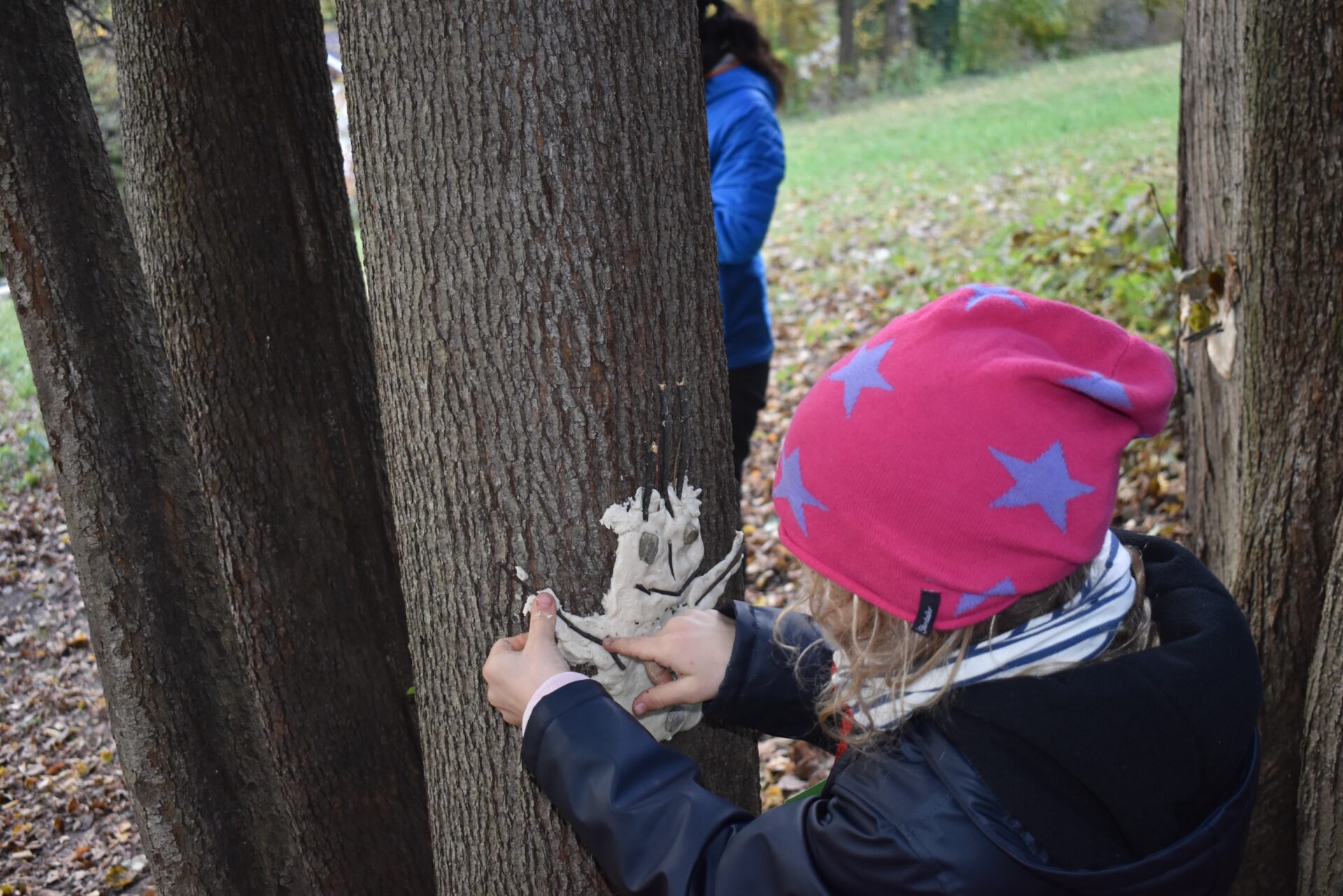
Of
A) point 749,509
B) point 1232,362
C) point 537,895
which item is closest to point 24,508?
point 749,509

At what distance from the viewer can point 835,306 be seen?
8.18m

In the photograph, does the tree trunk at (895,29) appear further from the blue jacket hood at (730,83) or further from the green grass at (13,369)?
the blue jacket hood at (730,83)

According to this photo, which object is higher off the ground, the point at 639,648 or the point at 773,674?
the point at 639,648

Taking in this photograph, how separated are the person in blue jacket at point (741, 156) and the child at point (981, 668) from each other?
7.29 ft

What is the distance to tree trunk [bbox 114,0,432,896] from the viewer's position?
8.18 feet

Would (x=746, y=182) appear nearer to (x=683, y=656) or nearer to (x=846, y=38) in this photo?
(x=683, y=656)

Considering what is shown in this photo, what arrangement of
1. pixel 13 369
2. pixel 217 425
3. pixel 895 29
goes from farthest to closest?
pixel 895 29 < pixel 13 369 < pixel 217 425

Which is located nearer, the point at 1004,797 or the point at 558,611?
the point at 1004,797

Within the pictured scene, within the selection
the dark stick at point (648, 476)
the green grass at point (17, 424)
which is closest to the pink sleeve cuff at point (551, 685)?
the dark stick at point (648, 476)

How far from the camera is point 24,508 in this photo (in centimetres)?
→ 651

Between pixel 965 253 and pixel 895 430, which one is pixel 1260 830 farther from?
pixel 965 253

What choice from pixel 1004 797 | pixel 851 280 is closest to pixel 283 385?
pixel 1004 797

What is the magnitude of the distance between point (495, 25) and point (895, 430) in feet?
2.70

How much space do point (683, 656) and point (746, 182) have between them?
2.30m
